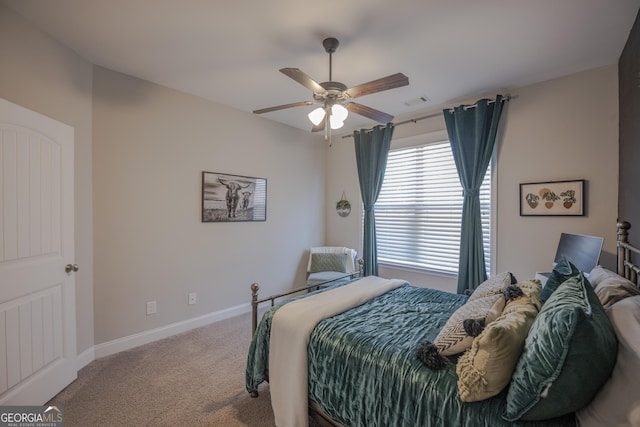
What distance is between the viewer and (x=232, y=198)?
361cm

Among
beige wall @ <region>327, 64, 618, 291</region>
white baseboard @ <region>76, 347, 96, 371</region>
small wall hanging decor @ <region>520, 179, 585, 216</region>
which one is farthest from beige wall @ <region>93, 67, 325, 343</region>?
small wall hanging decor @ <region>520, 179, 585, 216</region>

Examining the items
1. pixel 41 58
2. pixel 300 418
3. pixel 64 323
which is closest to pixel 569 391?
pixel 300 418

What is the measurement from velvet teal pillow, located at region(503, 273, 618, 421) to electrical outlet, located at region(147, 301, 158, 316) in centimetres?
315

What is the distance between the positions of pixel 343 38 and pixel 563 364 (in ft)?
7.61

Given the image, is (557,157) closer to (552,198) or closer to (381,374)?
(552,198)

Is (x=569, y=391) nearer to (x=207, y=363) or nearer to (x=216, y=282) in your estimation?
(x=207, y=363)

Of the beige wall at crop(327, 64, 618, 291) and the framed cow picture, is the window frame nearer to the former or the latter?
the beige wall at crop(327, 64, 618, 291)

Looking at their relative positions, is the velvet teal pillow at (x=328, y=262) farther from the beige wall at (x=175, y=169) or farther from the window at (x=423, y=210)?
the beige wall at (x=175, y=169)

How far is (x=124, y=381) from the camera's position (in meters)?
2.27

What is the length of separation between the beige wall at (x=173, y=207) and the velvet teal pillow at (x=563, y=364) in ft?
10.3

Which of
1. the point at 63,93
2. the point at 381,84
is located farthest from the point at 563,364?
the point at 63,93

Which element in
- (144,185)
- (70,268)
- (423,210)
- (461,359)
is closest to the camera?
(461,359)

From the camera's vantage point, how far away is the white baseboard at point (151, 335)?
255 cm

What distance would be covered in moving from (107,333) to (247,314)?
151 cm
